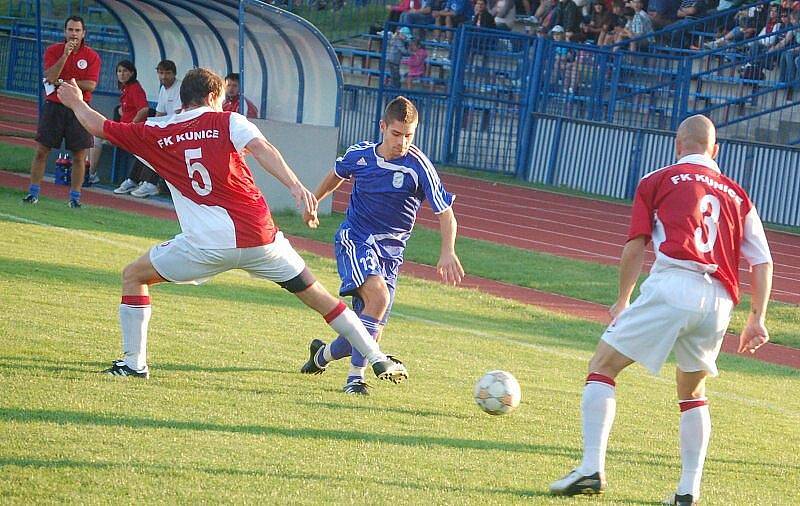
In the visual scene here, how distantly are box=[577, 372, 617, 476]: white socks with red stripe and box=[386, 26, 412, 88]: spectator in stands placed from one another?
22996 mm

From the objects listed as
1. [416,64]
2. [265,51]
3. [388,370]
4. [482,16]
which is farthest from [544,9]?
[388,370]

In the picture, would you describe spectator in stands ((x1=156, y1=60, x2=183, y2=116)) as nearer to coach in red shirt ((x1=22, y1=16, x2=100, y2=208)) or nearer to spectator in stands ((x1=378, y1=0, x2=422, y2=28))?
coach in red shirt ((x1=22, y1=16, x2=100, y2=208))

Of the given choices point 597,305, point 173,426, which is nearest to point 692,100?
point 597,305

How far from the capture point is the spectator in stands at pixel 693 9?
85.1 ft

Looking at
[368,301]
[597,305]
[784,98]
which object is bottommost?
[597,305]

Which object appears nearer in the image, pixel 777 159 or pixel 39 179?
pixel 39 179

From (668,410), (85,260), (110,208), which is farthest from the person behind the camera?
(110,208)

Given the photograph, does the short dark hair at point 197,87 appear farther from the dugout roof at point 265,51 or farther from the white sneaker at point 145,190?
the white sneaker at point 145,190

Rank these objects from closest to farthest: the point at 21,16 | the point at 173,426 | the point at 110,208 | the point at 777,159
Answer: the point at 173,426 → the point at 110,208 → the point at 777,159 → the point at 21,16

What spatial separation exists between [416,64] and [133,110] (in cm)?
1164

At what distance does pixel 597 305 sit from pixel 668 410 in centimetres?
522

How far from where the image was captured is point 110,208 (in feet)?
52.3

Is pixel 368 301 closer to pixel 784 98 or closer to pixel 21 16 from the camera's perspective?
pixel 784 98

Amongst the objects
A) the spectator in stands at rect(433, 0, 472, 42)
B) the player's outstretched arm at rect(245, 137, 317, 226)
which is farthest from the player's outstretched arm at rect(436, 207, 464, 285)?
the spectator in stands at rect(433, 0, 472, 42)
